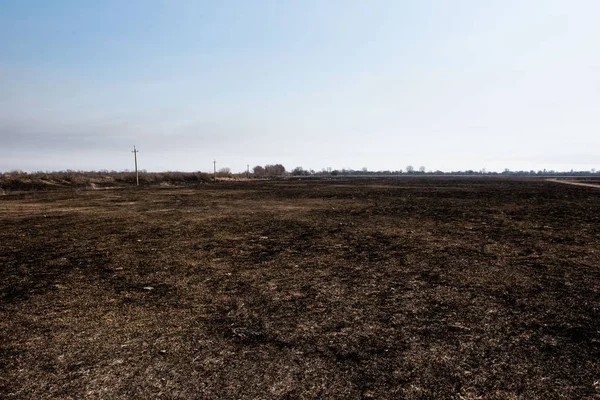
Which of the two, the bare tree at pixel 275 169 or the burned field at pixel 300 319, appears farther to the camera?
the bare tree at pixel 275 169

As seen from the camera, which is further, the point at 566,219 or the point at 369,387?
the point at 566,219

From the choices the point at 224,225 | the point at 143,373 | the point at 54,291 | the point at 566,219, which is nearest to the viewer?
the point at 143,373

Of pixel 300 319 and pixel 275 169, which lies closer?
pixel 300 319

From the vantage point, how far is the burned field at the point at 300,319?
295 cm

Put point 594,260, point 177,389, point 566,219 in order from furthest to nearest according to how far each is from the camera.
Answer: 1. point 566,219
2. point 594,260
3. point 177,389

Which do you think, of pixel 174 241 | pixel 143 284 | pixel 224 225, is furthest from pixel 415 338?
pixel 224 225

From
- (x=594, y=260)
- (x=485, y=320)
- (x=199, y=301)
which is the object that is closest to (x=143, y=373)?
(x=199, y=301)

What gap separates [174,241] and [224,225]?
292 cm

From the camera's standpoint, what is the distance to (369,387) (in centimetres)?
287

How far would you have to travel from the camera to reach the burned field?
9.67 feet

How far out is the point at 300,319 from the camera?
4.26m

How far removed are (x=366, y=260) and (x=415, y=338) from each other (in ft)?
11.1

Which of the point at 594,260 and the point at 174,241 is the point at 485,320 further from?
the point at 174,241

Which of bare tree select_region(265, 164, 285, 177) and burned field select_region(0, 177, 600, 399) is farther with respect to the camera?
bare tree select_region(265, 164, 285, 177)
